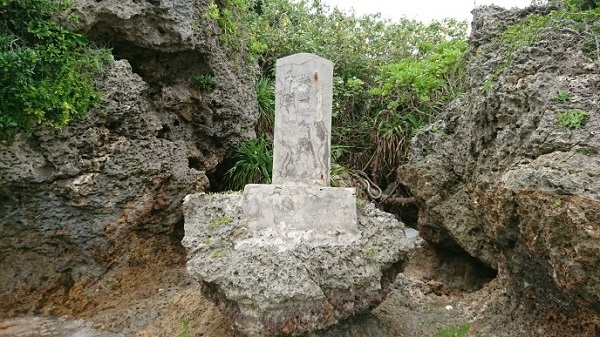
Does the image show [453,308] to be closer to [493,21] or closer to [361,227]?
[361,227]

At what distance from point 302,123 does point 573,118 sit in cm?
243

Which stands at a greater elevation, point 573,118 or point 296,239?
point 573,118

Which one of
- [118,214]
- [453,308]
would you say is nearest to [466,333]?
[453,308]

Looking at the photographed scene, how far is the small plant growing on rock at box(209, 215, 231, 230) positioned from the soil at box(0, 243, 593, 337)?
36.4 inches

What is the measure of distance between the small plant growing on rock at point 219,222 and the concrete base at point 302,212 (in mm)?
190

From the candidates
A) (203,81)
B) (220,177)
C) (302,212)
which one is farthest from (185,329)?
(203,81)

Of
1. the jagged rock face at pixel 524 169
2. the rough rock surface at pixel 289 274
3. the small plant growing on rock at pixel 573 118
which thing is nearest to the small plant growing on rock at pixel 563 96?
the jagged rock face at pixel 524 169

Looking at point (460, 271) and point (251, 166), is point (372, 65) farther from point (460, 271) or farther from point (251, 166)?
point (460, 271)

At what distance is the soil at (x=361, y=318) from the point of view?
4441 millimetres

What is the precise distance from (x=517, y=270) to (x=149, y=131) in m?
4.41

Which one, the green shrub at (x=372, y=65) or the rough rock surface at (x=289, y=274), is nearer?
the rough rock surface at (x=289, y=274)

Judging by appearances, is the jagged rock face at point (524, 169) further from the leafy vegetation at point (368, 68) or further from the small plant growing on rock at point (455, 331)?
Result: the leafy vegetation at point (368, 68)

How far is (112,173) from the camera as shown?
532 cm

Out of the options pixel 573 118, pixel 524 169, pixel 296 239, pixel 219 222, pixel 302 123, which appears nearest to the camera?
pixel 573 118
